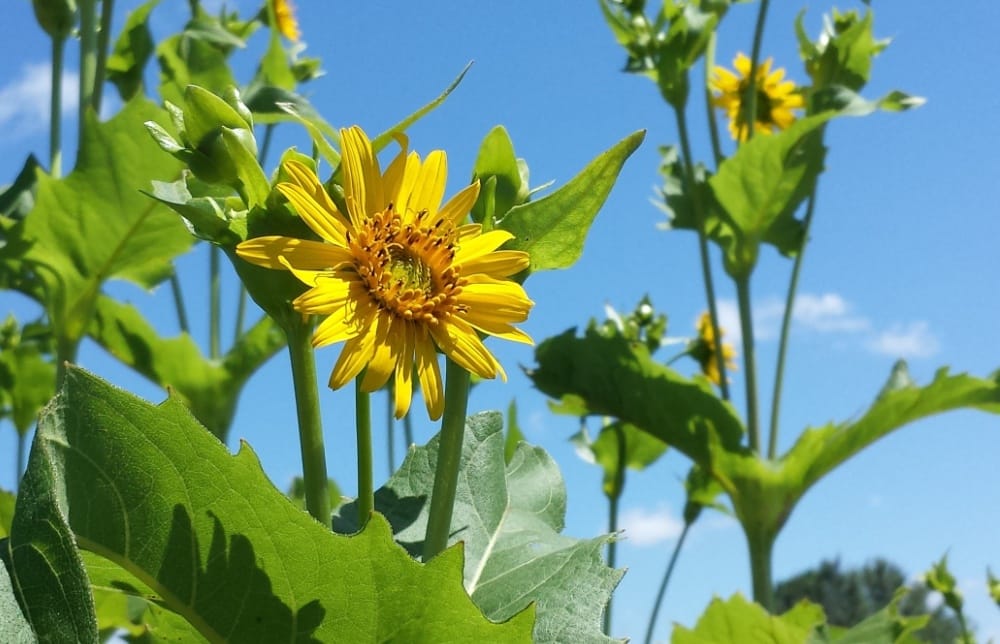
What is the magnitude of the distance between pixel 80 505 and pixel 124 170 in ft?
3.35

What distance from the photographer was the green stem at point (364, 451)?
23.9 inches

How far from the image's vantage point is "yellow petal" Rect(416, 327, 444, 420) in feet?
2.01

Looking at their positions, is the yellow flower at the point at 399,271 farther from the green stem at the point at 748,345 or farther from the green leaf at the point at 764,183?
the green stem at the point at 748,345

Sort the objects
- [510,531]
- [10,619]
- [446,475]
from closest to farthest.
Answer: [10,619], [446,475], [510,531]

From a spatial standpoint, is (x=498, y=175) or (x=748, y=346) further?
(x=748, y=346)

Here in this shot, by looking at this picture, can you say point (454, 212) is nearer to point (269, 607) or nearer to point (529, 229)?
point (529, 229)

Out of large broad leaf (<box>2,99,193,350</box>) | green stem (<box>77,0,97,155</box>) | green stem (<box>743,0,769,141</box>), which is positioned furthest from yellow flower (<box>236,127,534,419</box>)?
green stem (<box>743,0,769,141</box>)

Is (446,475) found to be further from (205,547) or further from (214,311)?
(214,311)

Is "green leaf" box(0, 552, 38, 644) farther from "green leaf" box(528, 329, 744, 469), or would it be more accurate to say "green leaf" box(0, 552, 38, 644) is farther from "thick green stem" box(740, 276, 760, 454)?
"thick green stem" box(740, 276, 760, 454)

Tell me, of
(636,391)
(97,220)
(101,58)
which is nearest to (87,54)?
(101,58)

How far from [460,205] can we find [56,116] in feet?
3.82

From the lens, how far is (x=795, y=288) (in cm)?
222

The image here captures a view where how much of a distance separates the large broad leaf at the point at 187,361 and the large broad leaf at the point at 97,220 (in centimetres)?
42

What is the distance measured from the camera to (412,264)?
25.5 inches
